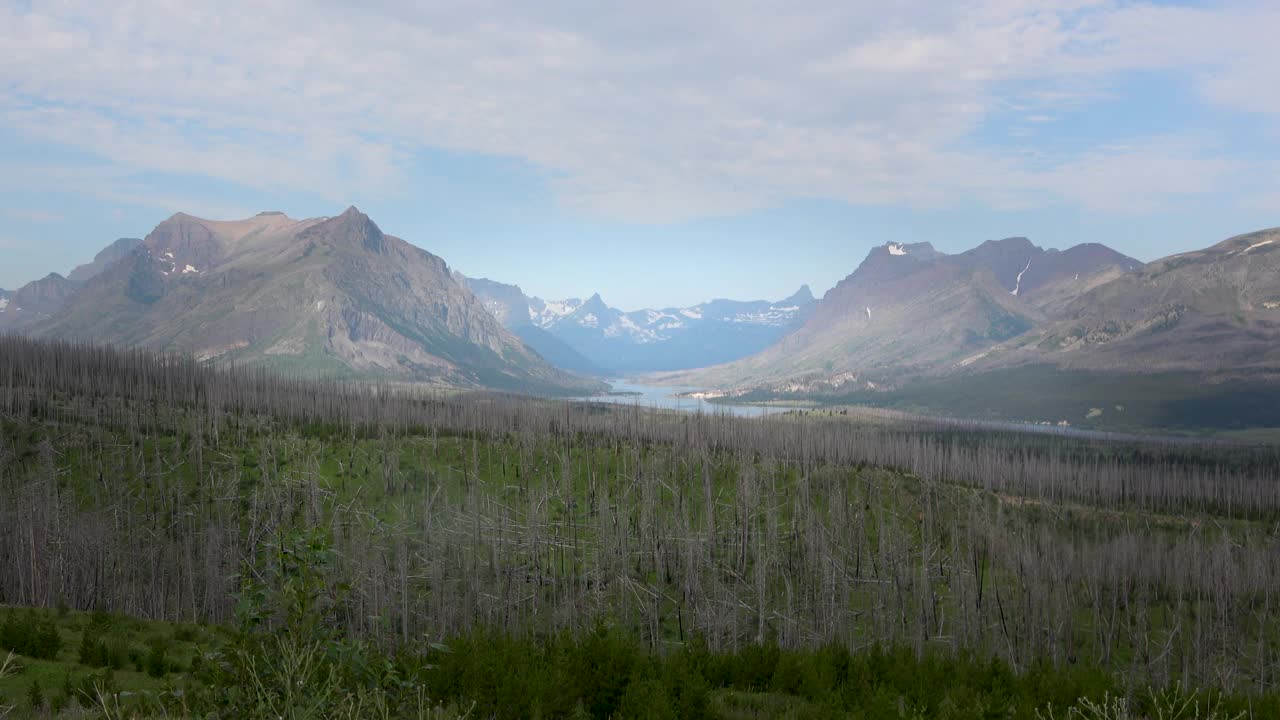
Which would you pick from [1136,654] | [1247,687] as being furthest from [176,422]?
[1247,687]

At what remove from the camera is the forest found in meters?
18.6

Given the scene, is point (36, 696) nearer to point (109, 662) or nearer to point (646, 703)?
point (109, 662)

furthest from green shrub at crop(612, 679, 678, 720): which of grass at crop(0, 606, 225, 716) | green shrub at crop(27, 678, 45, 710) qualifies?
green shrub at crop(27, 678, 45, 710)

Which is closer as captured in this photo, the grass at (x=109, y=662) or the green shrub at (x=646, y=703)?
the green shrub at (x=646, y=703)


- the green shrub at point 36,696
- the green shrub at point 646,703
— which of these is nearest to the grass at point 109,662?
the green shrub at point 36,696

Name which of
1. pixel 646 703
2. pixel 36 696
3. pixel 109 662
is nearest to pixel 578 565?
pixel 109 662

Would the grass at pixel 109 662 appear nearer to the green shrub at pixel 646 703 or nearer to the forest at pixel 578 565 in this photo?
the forest at pixel 578 565

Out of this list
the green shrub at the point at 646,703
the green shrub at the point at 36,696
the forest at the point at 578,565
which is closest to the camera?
the green shrub at the point at 36,696

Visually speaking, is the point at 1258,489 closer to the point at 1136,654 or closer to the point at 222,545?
the point at 1136,654

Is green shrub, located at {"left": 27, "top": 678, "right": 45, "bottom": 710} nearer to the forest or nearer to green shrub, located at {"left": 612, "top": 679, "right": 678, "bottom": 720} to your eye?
the forest

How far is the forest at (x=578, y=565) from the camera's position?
1859 centimetres

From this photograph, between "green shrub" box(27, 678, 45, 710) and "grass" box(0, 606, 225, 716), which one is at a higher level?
"green shrub" box(27, 678, 45, 710)

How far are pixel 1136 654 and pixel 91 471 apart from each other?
97717 mm

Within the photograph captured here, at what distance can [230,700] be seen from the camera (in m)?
12.0
